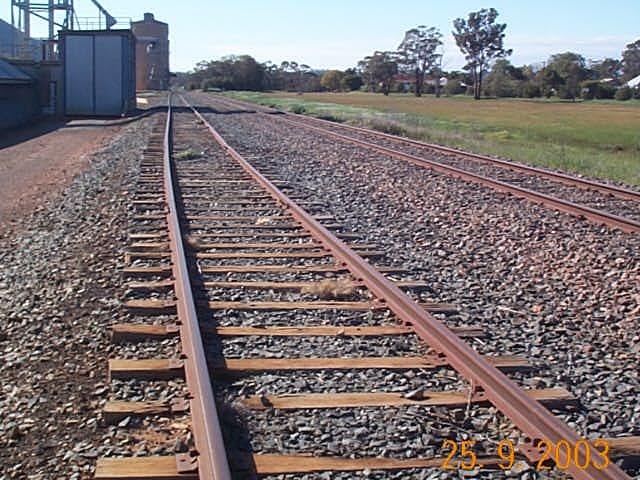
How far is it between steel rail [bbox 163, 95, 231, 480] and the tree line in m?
120

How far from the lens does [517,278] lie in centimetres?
802

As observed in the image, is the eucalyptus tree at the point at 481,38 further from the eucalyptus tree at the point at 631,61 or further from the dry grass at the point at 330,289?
the dry grass at the point at 330,289

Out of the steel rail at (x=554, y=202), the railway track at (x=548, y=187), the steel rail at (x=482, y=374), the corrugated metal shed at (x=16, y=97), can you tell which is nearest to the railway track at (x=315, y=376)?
the steel rail at (x=482, y=374)

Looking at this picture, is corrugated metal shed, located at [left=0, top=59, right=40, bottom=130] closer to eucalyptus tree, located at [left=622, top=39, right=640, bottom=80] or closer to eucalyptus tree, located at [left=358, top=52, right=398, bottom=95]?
eucalyptus tree, located at [left=358, top=52, right=398, bottom=95]

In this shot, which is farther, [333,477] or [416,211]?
[416,211]

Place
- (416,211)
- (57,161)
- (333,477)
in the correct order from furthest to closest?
(57,161), (416,211), (333,477)

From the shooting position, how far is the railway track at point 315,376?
13.3 feet

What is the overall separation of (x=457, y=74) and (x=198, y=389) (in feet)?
492

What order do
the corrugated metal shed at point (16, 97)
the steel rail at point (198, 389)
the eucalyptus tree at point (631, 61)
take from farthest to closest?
1. the eucalyptus tree at point (631, 61)
2. the corrugated metal shed at point (16, 97)
3. the steel rail at point (198, 389)

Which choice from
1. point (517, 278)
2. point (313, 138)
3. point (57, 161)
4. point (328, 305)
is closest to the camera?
point (328, 305)

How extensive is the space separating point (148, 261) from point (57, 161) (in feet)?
46.5

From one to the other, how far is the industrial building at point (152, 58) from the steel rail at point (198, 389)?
401ft

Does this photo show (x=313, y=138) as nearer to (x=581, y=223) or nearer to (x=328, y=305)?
(x=581, y=223)

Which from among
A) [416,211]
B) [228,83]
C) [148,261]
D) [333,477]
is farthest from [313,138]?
[228,83]
